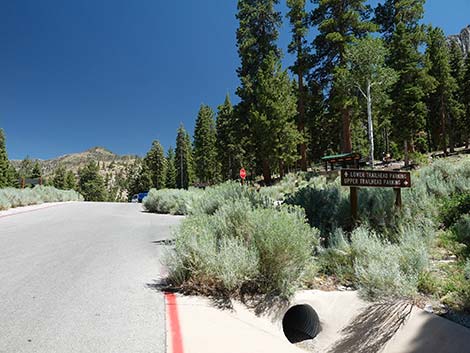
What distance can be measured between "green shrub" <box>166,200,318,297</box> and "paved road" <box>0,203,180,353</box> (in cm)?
66

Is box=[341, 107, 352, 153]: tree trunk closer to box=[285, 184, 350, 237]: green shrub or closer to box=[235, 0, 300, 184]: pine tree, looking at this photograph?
box=[235, 0, 300, 184]: pine tree

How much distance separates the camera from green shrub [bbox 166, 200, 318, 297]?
4402mm

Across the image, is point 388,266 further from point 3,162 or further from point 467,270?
point 3,162

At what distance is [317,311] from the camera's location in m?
4.77

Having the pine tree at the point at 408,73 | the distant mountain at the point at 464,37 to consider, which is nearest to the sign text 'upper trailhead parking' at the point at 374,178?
the pine tree at the point at 408,73

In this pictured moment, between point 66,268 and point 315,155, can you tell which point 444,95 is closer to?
point 315,155

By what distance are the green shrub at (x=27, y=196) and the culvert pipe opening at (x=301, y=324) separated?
16.4m

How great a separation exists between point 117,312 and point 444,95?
46.8 metres

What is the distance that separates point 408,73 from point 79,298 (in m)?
32.4

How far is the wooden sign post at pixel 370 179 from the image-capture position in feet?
23.5

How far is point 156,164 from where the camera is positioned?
71000 mm

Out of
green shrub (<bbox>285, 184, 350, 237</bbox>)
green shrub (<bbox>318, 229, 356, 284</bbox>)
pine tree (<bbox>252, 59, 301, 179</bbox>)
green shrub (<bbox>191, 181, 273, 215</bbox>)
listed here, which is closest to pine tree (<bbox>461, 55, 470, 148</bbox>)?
pine tree (<bbox>252, 59, 301, 179</bbox>)

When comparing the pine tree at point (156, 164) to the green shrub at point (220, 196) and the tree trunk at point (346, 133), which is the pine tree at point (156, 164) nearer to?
the tree trunk at point (346, 133)

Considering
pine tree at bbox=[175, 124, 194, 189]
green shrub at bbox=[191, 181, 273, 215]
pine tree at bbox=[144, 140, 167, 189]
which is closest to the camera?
green shrub at bbox=[191, 181, 273, 215]
